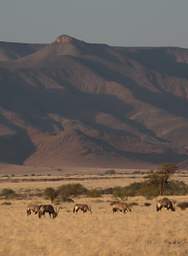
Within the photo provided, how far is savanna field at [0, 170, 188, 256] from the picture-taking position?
22.8 m

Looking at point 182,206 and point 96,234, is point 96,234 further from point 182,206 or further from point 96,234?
point 182,206

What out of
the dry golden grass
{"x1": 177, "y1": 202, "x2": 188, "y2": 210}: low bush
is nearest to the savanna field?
the dry golden grass

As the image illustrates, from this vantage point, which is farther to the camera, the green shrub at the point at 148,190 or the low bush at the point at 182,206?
the green shrub at the point at 148,190

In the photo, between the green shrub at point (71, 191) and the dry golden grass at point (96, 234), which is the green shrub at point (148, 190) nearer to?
the green shrub at point (71, 191)

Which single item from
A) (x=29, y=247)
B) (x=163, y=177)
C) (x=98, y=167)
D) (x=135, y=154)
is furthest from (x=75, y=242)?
(x=135, y=154)

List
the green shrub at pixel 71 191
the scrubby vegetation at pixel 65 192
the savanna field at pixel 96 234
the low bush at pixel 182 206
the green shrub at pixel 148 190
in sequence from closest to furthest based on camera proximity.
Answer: the savanna field at pixel 96 234, the low bush at pixel 182 206, the scrubby vegetation at pixel 65 192, the green shrub at pixel 148 190, the green shrub at pixel 71 191

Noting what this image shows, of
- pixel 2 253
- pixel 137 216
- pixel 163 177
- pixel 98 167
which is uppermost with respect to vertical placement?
pixel 98 167

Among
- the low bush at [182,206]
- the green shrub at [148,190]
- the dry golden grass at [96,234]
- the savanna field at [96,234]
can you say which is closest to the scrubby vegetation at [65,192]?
the green shrub at [148,190]

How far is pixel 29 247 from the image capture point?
23.9m

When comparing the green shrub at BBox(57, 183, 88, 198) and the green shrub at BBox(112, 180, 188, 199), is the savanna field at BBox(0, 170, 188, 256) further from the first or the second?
the green shrub at BBox(57, 183, 88, 198)

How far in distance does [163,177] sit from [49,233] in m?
36.8

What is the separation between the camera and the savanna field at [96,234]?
2281 cm

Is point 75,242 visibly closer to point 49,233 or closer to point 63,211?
point 49,233

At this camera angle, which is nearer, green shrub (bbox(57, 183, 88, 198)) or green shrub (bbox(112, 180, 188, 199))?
green shrub (bbox(112, 180, 188, 199))
